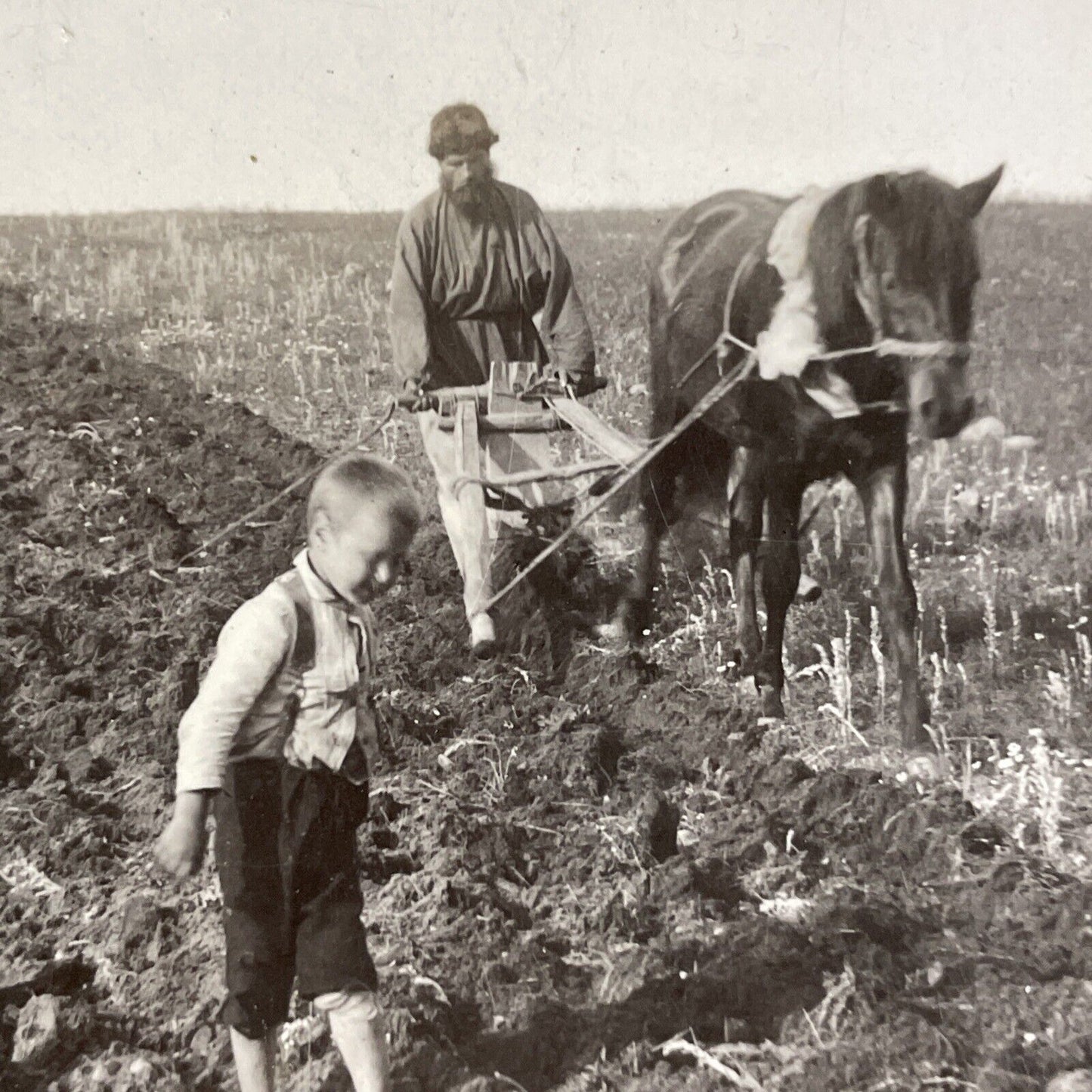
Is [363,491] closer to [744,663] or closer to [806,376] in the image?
[806,376]

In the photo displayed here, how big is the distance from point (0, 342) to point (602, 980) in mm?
3686

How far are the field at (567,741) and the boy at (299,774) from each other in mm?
370

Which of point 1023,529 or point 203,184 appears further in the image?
point 1023,529

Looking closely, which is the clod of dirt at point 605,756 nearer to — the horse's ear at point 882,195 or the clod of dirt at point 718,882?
the clod of dirt at point 718,882

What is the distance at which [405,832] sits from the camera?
3016 millimetres

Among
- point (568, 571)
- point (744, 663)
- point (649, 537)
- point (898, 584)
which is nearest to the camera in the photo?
point (898, 584)

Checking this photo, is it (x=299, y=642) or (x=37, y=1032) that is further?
(x=37, y=1032)

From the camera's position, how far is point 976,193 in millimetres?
3020

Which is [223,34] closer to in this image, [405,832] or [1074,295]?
[405,832]

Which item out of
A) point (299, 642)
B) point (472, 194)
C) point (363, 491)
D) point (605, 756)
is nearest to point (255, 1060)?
point (299, 642)

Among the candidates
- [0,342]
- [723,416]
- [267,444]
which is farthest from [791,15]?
[0,342]

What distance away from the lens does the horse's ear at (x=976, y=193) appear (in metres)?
3.01

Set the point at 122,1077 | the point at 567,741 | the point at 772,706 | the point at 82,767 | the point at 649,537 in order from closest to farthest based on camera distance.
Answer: the point at 122,1077
the point at 82,767
the point at 567,741
the point at 772,706
the point at 649,537

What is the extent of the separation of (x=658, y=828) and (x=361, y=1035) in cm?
102
